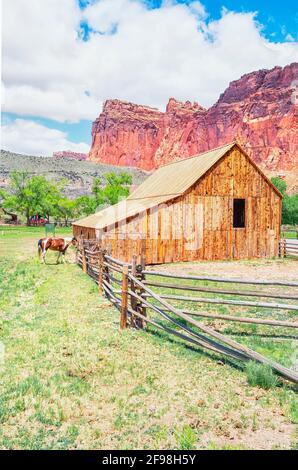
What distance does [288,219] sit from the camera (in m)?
57.5

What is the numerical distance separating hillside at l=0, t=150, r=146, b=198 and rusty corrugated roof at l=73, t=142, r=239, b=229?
60.3 metres

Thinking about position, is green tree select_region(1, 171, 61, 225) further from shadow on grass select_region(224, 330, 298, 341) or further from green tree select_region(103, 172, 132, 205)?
shadow on grass select_region(224, 330, 298, 341)

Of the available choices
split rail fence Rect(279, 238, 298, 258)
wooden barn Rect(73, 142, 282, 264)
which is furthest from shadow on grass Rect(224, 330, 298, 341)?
split rail fence Rect(279, 238, 298, 258)

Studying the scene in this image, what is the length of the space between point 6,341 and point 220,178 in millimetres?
17045

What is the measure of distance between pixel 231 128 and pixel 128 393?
163m

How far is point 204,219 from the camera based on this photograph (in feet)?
69.2

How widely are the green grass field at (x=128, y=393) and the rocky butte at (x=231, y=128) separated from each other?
98265 millimetres

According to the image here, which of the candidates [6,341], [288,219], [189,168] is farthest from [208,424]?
[288,219]

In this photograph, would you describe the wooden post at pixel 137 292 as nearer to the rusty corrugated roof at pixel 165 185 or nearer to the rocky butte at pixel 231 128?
the rusty corrugated roof at pixel 165 185

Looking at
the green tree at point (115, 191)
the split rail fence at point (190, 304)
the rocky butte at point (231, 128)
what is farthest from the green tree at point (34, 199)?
the rocky butte at point (231, 128)

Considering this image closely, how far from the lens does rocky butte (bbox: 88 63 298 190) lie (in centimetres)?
12033

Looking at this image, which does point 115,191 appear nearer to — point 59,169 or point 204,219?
point 204,219

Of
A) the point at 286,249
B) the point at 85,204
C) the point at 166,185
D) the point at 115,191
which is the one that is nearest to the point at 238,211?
the point at 286,249

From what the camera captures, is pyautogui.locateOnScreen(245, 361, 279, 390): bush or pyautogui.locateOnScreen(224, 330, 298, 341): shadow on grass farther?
pyautogui.locateOnScreen(224, 330, 298, 341): shadow on grass
